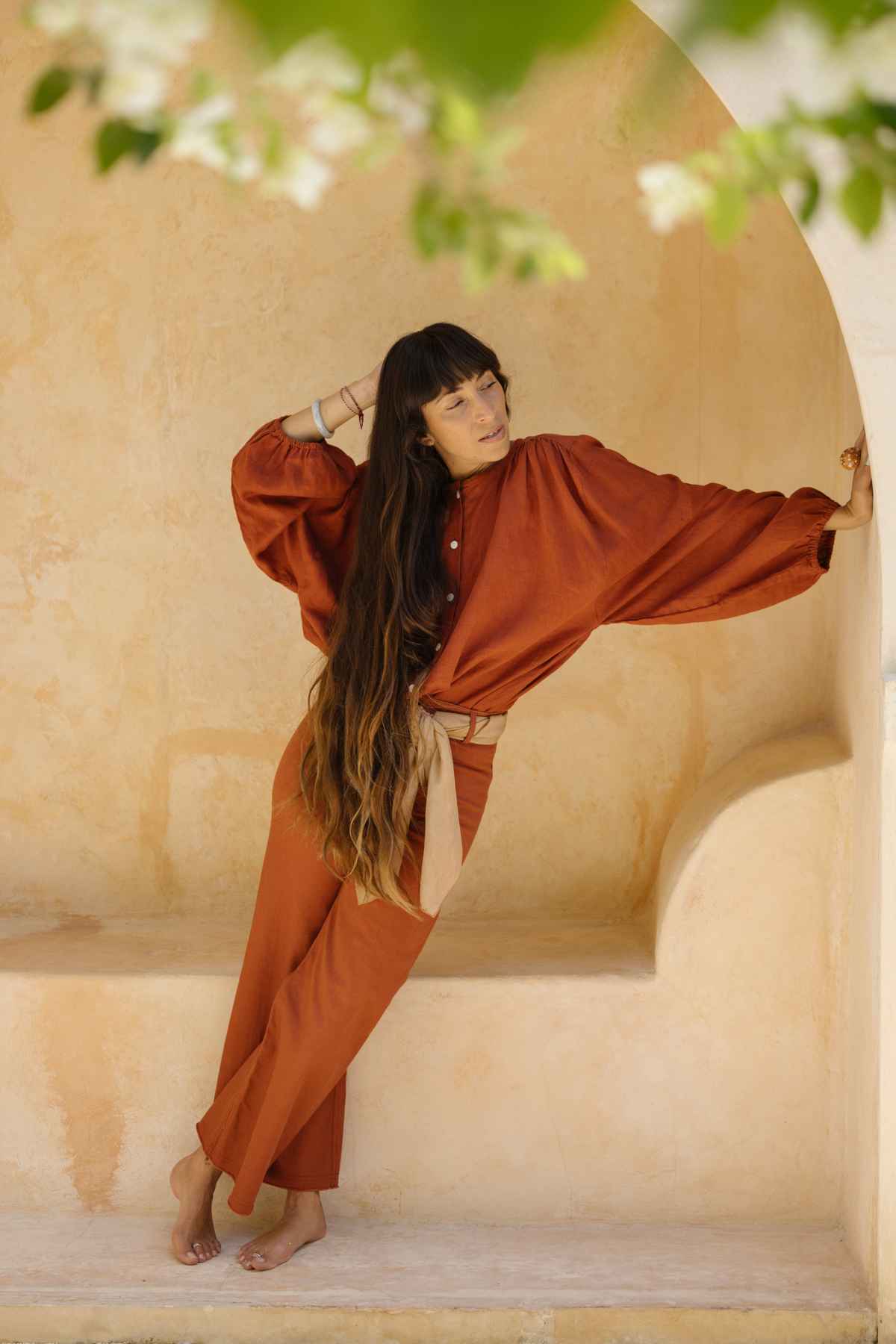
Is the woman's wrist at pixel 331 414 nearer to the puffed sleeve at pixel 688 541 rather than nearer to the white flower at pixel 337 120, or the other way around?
the puffed sleeve at pixel 688 541

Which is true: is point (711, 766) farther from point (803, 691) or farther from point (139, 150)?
point (139, 150)

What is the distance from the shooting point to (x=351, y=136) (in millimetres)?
1167

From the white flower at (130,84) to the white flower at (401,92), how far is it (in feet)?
0.51

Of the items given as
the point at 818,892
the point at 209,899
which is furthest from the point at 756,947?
the point at 209,899

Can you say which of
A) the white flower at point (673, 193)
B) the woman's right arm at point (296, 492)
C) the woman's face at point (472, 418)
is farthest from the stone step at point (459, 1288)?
the white flower at point (673, 193)

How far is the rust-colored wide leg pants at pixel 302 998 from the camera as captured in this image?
3324 millimetres

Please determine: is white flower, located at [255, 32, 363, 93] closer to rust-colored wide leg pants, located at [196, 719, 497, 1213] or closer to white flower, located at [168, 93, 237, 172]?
white flower, located at [168, 93, 237, 172]

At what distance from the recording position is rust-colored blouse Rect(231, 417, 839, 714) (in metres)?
3.15

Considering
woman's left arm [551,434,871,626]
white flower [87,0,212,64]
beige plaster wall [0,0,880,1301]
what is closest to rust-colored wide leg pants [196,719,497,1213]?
woman's left arm [551,434,871,626]

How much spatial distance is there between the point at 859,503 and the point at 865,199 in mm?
1849

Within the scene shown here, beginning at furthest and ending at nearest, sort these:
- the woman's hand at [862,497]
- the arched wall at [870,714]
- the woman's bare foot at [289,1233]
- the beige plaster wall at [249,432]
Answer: the beige plaster wall at [249,432] → the woman's bare foot at [289,1233] → the woman's hand at [862,497] → the arched wall at [870,714]

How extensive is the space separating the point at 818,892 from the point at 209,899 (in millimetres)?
1787

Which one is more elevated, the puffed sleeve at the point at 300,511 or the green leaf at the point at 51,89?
the green leaf at the point at 51,89

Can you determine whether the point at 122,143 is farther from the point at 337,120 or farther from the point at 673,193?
the point at 673,193
